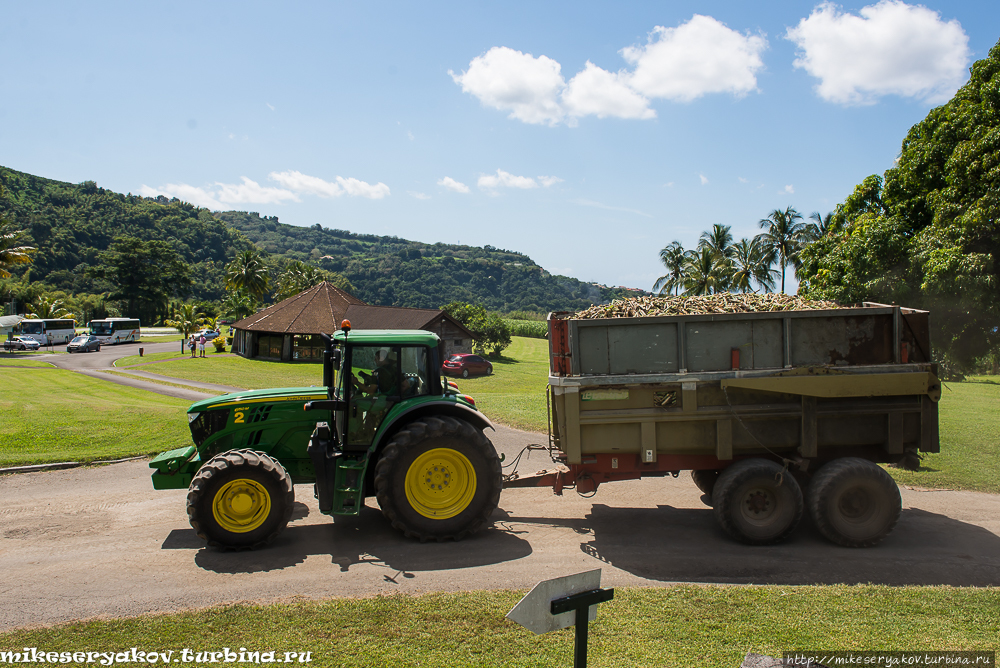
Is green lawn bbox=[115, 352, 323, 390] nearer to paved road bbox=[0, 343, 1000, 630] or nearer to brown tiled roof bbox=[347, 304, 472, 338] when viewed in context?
→ brown tiled roof bbox=[347, 304, 472, 338]

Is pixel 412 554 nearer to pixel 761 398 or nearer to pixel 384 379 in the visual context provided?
pixel 384 379

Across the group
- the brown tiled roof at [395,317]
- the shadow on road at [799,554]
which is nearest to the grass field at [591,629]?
the shadow on road at [799,554]

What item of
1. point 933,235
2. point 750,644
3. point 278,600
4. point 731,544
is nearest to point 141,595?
point 278,600

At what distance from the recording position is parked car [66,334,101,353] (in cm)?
4828

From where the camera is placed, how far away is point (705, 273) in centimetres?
5197

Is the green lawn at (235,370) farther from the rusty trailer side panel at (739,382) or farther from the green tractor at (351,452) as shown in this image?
the rusty trailer side panel at (739,382)

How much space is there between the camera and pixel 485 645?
17.4 feet

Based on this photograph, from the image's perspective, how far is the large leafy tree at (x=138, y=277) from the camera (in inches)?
3334

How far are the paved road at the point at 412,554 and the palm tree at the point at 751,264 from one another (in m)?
42.1

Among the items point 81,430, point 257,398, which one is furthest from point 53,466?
point 257,398

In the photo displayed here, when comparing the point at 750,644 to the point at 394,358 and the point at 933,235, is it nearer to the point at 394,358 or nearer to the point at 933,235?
the point at 394,358

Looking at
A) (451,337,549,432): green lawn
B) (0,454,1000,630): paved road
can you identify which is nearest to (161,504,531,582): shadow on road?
(0,454,1000,630): paved road

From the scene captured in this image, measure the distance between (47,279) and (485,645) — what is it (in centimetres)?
12021

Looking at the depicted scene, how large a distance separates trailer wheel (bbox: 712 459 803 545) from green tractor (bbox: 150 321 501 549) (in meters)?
2.99
